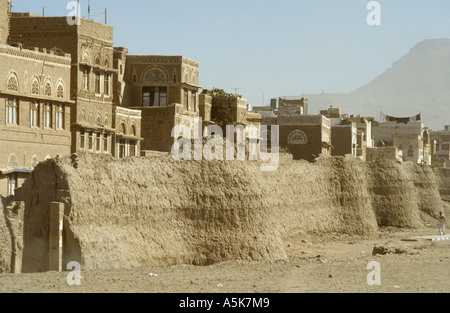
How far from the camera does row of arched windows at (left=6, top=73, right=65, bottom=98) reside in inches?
1552

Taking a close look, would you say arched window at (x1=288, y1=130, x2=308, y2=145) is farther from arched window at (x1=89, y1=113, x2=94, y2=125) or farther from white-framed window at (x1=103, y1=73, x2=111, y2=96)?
arched window at (x1=89, y1=113, x2=94, y2=125)

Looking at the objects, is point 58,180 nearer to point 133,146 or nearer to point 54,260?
point 54,260

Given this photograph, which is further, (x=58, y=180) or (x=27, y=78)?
(x=27, y=78)

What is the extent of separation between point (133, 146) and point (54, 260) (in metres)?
26.5

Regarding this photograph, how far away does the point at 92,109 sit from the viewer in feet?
154

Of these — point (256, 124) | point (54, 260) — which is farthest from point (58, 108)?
point (256, 124)

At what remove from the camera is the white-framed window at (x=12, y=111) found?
39000 millimetres

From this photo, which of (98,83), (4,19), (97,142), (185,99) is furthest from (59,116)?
(185,99)

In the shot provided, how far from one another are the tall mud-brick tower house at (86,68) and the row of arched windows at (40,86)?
7.73ft

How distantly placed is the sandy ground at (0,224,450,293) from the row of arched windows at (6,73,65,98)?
14.9m

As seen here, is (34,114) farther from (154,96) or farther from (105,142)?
(154,96)

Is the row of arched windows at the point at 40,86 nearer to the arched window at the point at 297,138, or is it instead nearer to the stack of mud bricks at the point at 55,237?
the stack of mud bricks at the point at 55,237

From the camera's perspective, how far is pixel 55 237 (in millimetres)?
25531

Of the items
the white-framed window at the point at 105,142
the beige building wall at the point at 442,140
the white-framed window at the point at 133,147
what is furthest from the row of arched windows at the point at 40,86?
the beige building wall at the point at 442,140
